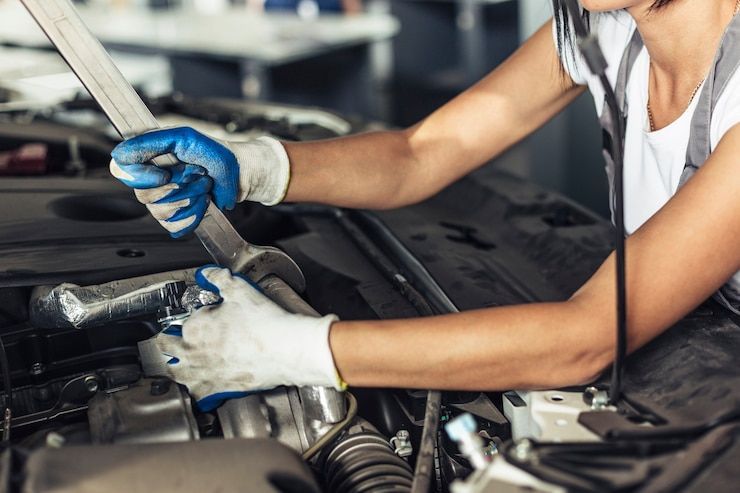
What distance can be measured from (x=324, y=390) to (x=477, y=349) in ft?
0.62

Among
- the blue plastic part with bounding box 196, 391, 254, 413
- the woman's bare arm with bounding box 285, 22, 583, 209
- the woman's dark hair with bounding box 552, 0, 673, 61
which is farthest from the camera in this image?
the woman's bare arm with bounding box 285, 22, 583, 209

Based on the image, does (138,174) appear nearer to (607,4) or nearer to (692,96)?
(607,4)

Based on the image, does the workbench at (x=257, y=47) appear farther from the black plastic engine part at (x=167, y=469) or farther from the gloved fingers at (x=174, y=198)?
the black plastic engine part at (x=167, y=469)

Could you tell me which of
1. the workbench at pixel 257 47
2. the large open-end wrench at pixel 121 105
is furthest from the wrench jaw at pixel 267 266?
the workbench at pixel 257 47

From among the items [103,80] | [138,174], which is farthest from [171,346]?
[103,80]

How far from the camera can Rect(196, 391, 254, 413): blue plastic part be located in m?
1.04

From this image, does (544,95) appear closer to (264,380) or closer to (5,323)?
(264,380)

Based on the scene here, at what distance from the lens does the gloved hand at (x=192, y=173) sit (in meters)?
1.16

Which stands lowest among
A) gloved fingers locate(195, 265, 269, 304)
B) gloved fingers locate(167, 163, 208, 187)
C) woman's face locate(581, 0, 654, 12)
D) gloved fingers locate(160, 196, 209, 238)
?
gloved fingers locate(195, 265, 269, 304)

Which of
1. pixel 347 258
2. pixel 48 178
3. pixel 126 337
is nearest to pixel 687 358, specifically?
pixel 347 258

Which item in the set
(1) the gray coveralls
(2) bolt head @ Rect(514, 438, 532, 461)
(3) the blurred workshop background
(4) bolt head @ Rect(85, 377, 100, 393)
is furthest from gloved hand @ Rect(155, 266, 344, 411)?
(3) the blurred workshop background

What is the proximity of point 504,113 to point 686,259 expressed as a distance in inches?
22.0

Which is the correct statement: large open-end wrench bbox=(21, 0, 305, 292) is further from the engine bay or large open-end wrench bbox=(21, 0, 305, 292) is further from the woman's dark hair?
the woman's dark hair

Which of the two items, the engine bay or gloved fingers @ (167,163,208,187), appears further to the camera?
gloved fingers @ (167,163,208,187)
